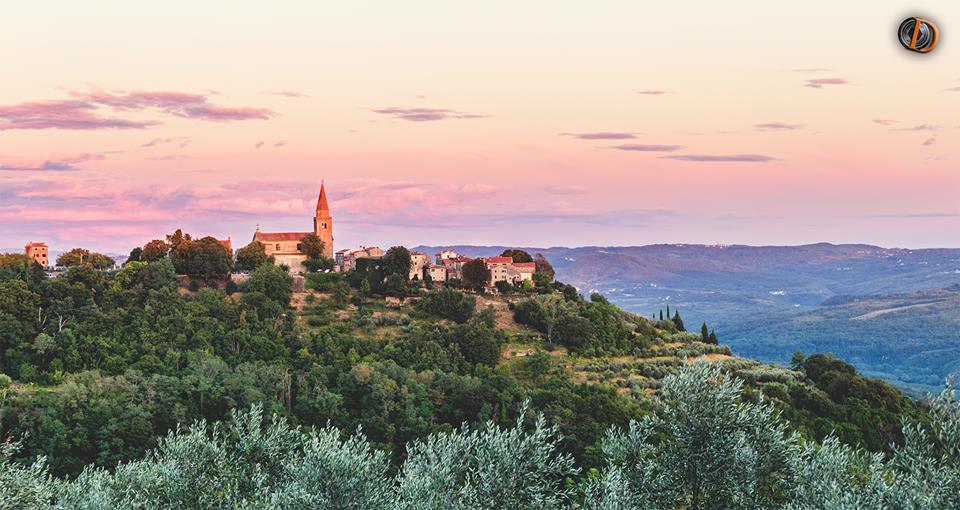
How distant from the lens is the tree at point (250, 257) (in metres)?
64.3

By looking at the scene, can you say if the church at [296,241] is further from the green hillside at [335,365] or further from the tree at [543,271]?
the tree at [543,271]

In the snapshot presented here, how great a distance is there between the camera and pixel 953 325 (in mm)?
155500

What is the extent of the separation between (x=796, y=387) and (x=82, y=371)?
41913 millimetres

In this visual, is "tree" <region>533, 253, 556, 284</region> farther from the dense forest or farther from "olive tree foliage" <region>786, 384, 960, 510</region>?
"olive tree foliage" <region>786, 384, 960, 510</region>

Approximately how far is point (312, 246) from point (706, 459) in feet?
179

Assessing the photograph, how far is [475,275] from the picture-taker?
213 ft

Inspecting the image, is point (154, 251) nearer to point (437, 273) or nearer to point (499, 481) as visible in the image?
point (437, 273)

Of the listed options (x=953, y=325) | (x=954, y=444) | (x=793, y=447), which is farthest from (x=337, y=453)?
(x=953, y=325)

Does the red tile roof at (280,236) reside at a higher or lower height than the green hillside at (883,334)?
higher

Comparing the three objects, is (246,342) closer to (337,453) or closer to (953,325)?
(337,453)

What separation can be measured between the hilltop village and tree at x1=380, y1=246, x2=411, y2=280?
0.08 metres

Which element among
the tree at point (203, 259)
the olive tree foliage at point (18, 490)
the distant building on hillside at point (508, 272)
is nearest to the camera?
the olive tree foliage at point (18, 490)

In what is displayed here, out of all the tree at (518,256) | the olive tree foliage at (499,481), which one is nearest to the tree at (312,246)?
the tree at (518,256)

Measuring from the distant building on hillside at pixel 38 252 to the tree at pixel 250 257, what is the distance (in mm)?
15841
